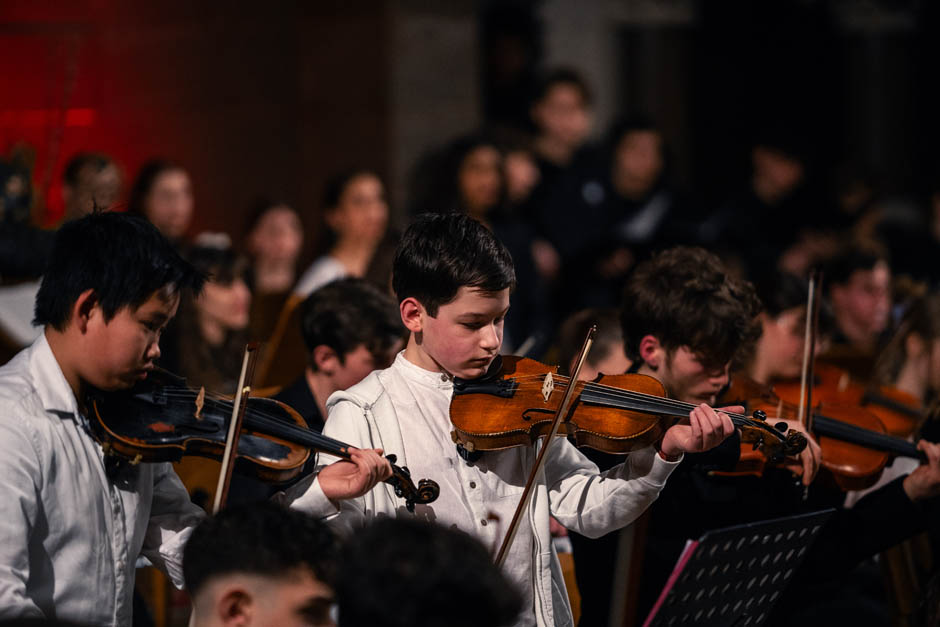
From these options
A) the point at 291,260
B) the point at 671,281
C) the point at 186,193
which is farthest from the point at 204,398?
the point at 291,260

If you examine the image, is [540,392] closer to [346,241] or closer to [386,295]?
[386,295]

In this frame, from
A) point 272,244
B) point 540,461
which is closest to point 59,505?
point 540,461

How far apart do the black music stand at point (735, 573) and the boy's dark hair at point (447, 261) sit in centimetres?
64

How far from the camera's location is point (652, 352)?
300cm

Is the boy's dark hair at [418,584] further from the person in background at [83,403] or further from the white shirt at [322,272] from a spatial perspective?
the white shirt at [322,272]

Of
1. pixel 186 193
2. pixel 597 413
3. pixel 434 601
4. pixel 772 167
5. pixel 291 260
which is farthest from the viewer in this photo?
pixel 772 167

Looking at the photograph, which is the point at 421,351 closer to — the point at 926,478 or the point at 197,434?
the point at 197,434

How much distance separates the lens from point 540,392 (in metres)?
2.50

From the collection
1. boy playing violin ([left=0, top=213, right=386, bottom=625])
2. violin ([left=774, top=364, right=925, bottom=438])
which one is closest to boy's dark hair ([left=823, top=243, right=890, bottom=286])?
violin ([left=774, top=364, right=925, bottom=438])

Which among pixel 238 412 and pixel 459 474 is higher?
pixel 238 412

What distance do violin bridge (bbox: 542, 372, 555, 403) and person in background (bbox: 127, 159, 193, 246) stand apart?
333 centimetres

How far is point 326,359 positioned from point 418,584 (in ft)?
6.10

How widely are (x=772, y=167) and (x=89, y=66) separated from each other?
13.2 feet

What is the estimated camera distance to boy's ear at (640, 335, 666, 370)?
2984mm
